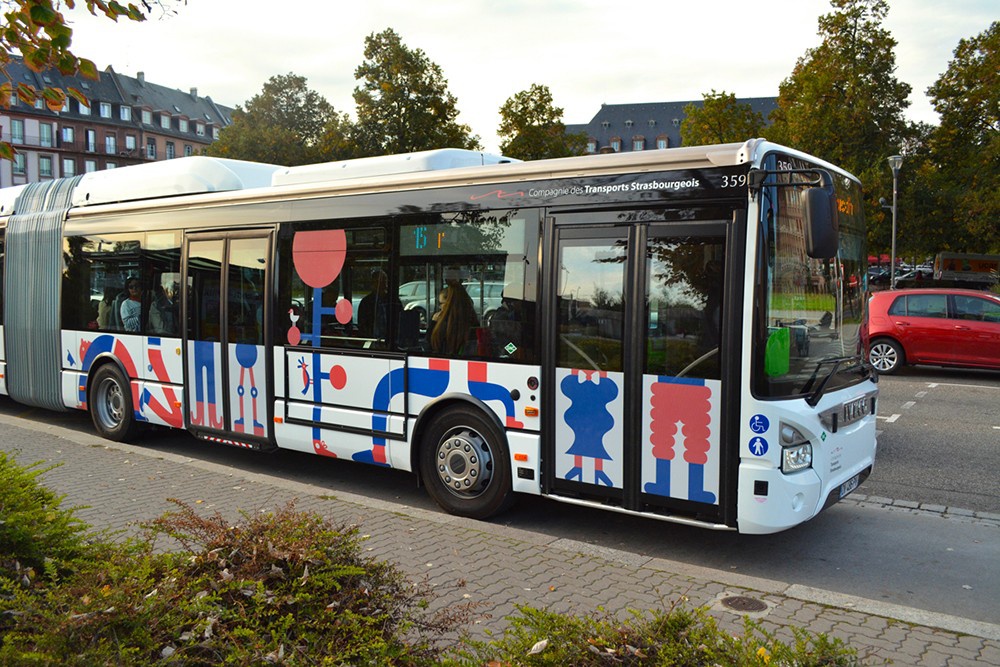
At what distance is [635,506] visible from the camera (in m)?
6.13

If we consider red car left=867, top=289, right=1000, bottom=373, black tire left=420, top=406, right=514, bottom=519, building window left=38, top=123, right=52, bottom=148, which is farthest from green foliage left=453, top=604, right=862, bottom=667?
building window left=38, top=123, right=52, bottom=148

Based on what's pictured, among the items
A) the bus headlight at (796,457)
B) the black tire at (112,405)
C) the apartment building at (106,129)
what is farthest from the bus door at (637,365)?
the apartment building at (106,129)

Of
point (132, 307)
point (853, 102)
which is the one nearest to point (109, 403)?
point (132, 307)

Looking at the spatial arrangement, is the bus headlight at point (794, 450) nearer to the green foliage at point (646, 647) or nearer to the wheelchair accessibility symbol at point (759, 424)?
the wheelchair accessibility symbol at point (759, 424)

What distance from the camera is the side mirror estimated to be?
18.2 feet

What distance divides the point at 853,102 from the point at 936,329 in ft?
84.6

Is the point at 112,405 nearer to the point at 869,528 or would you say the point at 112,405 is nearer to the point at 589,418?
the point at 589,418

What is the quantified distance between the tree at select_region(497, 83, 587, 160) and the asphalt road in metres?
26.3

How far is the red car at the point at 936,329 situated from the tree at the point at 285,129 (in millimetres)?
25430

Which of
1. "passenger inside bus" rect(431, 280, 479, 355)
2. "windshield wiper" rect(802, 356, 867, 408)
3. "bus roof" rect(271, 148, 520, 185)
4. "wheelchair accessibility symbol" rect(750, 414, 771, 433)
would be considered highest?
"bus roof" rect(271, 148, 520, 185)

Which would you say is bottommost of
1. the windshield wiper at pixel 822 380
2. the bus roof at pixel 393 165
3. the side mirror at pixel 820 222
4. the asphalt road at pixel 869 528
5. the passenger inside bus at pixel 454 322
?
the asphalt road at pixel 869 528

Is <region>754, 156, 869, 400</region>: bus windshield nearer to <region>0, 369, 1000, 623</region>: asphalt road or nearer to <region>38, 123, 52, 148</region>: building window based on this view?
<region>0, 369, 1000, 623</region>: asphalt road

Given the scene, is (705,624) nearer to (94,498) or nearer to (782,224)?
(782,224)

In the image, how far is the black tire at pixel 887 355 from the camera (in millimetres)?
16531
